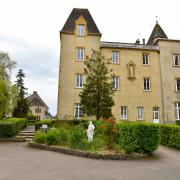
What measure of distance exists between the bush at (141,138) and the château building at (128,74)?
16827mm

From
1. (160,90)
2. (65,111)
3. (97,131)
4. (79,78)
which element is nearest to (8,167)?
(97,131)

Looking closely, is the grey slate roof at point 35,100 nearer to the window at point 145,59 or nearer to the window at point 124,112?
the window at point 124,112

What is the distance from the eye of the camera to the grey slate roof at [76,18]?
1215 inches

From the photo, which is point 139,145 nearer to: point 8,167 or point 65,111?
point 8,167

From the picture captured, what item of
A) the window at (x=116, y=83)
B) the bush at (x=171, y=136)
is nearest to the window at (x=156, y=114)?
the window at (x=116, y=83)

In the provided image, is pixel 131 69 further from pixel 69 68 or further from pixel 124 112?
pixel 69 68

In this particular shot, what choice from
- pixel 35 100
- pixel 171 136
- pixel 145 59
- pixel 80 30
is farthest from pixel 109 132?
pixel 35 100

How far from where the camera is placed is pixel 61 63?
2952 centimetres

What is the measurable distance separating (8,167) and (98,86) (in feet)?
50.9

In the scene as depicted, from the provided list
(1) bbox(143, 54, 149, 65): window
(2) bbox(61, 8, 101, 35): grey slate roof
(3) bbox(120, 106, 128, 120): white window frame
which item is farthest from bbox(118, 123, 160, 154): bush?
(2) bbox(61, 8, 101, 35): grey slate roof

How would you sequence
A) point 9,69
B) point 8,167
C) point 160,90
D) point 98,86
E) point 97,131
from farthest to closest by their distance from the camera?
point 9,69 < point 160,90 < point 98,86 < point 97,131 < point 8,167

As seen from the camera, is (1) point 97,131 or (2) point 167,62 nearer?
(1) point 97,131

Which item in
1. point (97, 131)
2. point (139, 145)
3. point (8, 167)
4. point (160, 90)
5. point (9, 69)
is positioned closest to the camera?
point (8, 167)

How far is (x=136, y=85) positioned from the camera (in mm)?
30250
